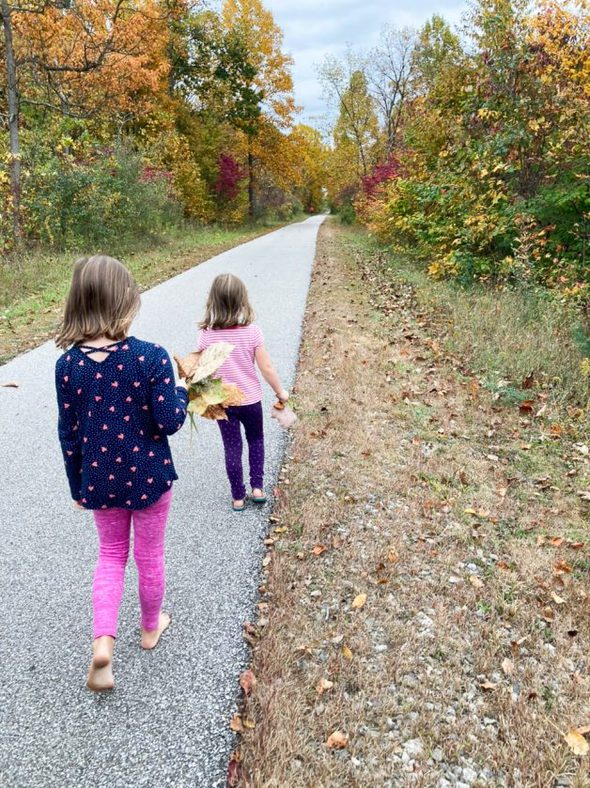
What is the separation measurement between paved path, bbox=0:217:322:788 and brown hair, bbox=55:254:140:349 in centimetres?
152

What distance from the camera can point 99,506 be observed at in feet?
7.28

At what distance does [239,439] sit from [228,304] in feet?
3.09

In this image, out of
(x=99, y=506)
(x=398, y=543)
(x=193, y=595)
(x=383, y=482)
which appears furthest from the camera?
(x=383, y=482)

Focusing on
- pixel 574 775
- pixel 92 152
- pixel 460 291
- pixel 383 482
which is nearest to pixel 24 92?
pixel 92 152

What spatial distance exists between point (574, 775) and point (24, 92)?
1780 cm

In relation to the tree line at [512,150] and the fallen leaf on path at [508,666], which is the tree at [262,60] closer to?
the tree line at [512,150]

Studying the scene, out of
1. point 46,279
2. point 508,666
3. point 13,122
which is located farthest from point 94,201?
point 508,666

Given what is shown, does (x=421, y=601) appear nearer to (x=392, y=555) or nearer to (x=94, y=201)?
(x=392, y=555)

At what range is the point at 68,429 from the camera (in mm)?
2164

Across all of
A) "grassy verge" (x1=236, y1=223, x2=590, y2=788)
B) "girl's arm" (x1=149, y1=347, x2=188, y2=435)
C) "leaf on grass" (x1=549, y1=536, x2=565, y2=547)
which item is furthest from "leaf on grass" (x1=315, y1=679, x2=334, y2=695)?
"leaf on grass" (x1=549, y1=536, x2=565, y2=547)

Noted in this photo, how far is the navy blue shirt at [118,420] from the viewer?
2.04m

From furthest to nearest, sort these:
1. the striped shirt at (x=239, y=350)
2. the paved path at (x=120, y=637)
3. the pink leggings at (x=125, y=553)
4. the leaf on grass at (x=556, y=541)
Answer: the leaf on grass at (x=556, y=541)
the striped shirt at (x=239, y=350)
the pink leggings at (x=125, y=553)
the paved path at (x=120, y=637)

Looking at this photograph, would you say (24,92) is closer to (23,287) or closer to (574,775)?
(23,287)

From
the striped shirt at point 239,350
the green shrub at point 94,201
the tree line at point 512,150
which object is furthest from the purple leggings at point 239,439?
the green shrub at point 94,201
